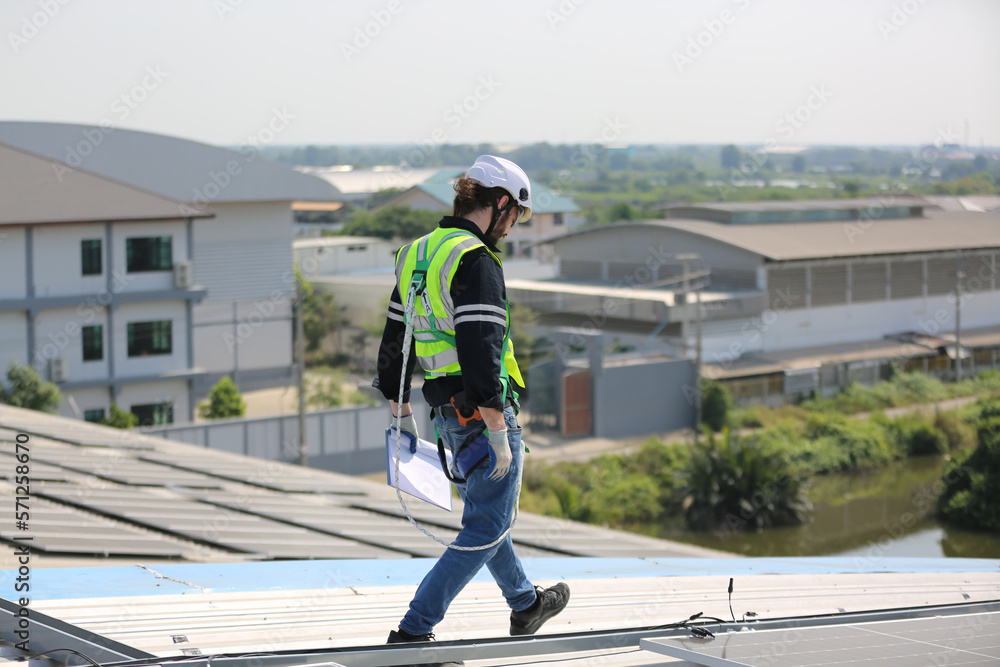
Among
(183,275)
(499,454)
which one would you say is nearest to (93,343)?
(183,275)

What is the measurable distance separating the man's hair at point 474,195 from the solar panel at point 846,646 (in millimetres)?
1508

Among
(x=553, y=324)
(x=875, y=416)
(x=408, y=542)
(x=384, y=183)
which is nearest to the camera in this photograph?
(x=408, y=542)

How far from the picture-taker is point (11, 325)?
23.4m

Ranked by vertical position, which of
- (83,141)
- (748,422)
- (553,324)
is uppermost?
(83,141)

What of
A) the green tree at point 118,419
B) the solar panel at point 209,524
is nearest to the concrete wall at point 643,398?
the green tree at point 118,419

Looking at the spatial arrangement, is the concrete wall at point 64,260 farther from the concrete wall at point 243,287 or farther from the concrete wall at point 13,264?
the concrete wall at point 243,287

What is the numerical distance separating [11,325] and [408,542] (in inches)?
758

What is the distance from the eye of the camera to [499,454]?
3133 millimetres

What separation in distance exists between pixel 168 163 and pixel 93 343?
9.99 m

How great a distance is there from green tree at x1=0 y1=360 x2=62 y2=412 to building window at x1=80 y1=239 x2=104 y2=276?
2.93 meters

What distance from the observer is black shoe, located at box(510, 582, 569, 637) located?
353cm

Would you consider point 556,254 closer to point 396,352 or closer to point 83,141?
point 83,141

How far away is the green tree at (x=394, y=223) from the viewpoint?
5209 centimetres

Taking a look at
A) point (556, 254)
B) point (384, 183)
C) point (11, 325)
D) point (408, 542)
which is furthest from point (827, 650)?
point (384, 183)
